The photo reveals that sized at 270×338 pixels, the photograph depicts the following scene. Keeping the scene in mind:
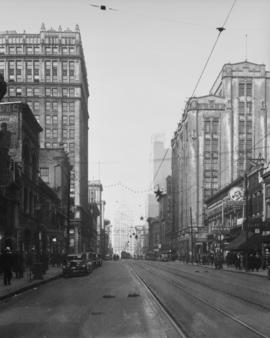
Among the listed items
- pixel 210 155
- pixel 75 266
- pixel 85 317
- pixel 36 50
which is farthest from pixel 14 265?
pixel 36 50

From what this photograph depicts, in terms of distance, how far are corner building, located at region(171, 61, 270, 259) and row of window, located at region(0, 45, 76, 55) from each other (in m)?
29.6

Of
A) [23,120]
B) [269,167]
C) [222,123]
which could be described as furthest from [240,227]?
[222,123]

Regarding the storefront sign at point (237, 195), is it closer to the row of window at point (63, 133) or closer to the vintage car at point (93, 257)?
the vintage car at point (93, 257)

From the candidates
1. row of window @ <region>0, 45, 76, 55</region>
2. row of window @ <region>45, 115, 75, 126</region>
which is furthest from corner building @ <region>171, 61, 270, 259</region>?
row of window @ <region>0, 45, 76, 55</region>

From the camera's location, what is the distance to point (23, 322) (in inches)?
604

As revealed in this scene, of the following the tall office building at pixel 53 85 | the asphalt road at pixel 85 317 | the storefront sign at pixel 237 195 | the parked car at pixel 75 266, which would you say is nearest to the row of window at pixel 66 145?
the tall office building at pixel 53 85

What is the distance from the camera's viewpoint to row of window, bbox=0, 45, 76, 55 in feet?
436

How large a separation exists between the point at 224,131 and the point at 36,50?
44681 millimetres

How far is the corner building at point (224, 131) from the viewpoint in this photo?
416 ft

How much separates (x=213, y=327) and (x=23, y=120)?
47010mm

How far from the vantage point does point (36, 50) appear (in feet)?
440

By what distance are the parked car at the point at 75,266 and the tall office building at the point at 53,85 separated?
8227cm

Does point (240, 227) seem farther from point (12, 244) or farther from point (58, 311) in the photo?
point (58, 311)

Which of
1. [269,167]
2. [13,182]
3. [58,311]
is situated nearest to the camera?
[58,311]
